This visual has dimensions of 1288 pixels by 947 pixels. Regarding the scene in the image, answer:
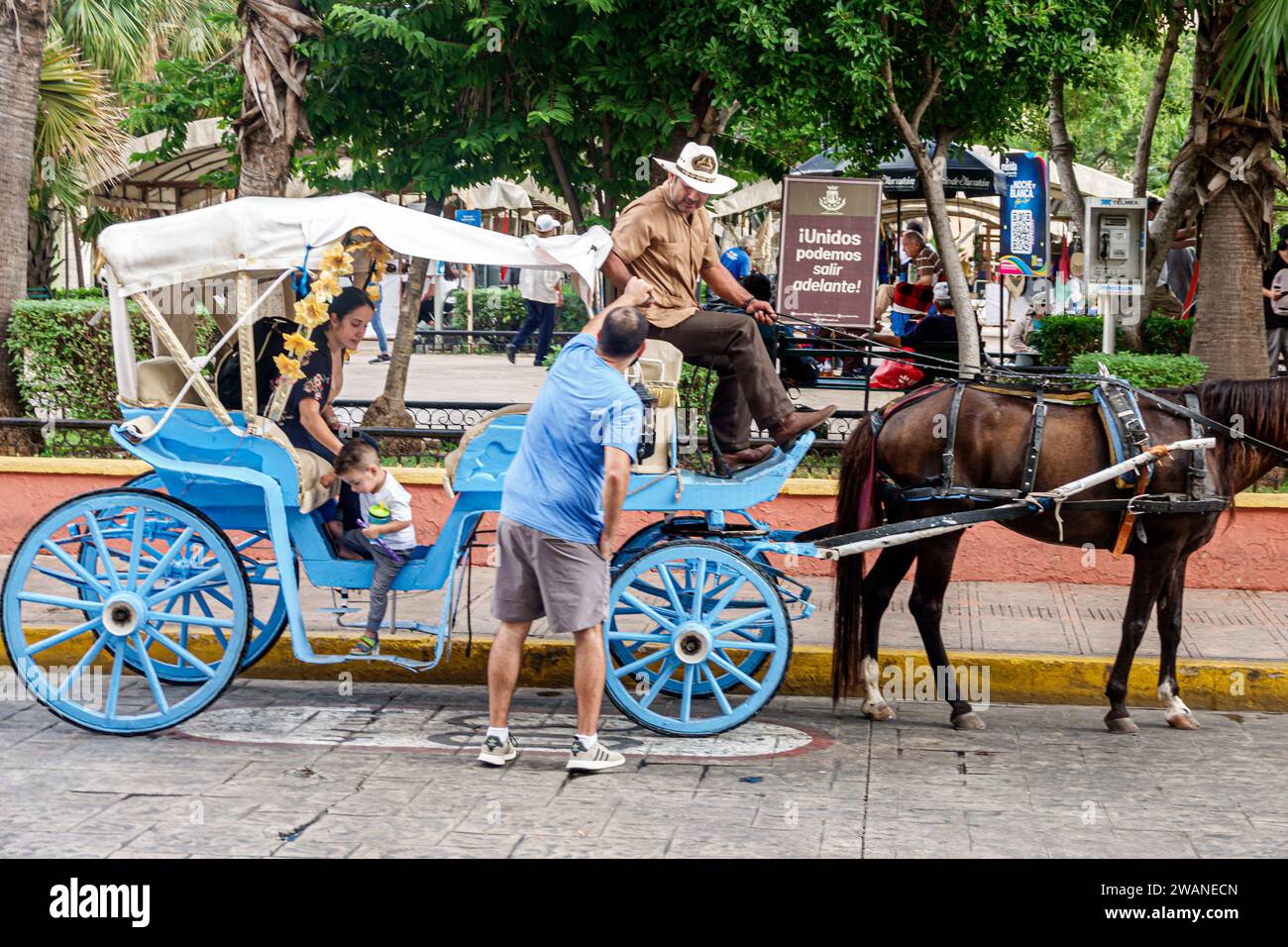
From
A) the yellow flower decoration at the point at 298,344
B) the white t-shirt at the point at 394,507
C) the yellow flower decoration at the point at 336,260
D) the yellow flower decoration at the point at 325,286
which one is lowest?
the white t-shirt at the point at 394,507

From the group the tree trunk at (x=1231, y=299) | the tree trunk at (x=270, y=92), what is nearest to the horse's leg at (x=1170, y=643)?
the tree trunk at (x=1231, y=299)

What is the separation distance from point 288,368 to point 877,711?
315 cm

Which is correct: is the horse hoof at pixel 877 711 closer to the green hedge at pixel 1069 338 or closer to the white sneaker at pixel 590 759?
the white sneaker at pixel 590 759

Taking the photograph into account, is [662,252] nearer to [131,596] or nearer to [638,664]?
[638,664]

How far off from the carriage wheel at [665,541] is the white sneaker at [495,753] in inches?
30.3

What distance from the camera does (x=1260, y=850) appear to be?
5148mm

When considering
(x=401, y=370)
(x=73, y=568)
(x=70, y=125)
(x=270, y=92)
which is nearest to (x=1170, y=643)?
(x=73, y=568)

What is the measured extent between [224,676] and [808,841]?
105 inches

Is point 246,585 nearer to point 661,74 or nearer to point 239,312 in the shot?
point 239,312

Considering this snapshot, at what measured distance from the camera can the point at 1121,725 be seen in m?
6.79

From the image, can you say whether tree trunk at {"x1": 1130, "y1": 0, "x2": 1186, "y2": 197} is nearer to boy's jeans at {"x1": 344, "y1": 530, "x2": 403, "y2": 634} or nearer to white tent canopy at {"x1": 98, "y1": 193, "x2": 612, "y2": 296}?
white tent canopy at {"x1": 98, "y1": 193, "x2": 612, "y2": 296}

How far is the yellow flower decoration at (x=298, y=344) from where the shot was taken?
676 cm

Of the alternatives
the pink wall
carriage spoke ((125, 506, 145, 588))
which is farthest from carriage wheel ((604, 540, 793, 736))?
the pink wall

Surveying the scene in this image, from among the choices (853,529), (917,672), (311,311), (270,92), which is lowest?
(917,672)
